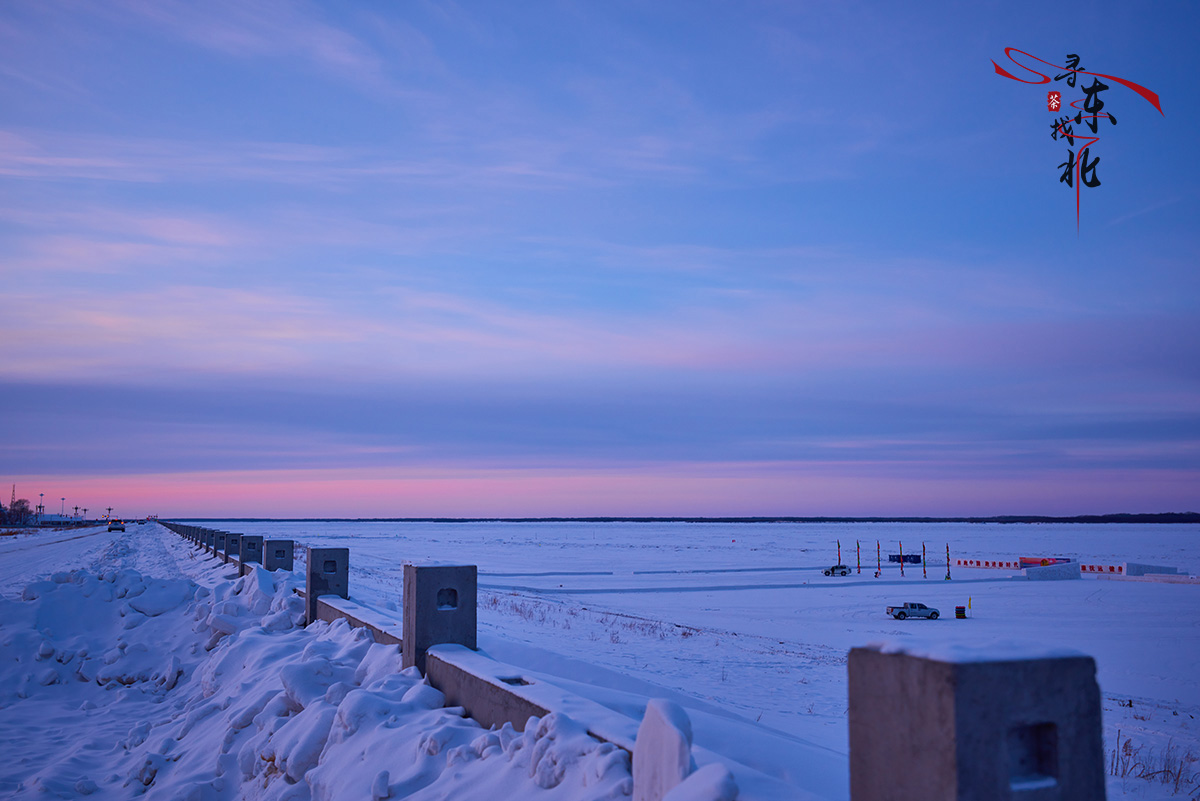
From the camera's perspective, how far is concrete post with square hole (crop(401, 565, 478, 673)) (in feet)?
26.6

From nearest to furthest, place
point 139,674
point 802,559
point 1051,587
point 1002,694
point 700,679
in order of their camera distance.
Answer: point 1002,694 → point 700,679 → point 139,674 → point 1051,587 → point 802,559

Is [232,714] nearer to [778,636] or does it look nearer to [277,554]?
[277,554]

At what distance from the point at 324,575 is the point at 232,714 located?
4.20 meters

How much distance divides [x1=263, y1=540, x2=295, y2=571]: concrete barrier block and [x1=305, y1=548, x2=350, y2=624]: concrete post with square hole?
5.96 metres

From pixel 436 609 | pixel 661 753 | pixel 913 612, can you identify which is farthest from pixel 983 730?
pixel 913 612

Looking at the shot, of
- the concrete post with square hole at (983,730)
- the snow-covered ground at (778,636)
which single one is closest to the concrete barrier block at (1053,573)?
the snow-covered ground at (778,636)

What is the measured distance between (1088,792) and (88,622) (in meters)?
17.8

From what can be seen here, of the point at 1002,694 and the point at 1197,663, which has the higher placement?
the point at 1002,694

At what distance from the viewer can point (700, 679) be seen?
42.4 feet

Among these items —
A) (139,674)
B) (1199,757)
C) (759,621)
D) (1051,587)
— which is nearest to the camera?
(1199,757)

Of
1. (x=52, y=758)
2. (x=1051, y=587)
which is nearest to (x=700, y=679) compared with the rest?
(x=52, y=758)

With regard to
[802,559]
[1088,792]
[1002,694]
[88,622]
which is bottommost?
[802,559]

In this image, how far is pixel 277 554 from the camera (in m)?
19.8

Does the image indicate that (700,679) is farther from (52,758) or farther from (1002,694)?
(1002,694)
